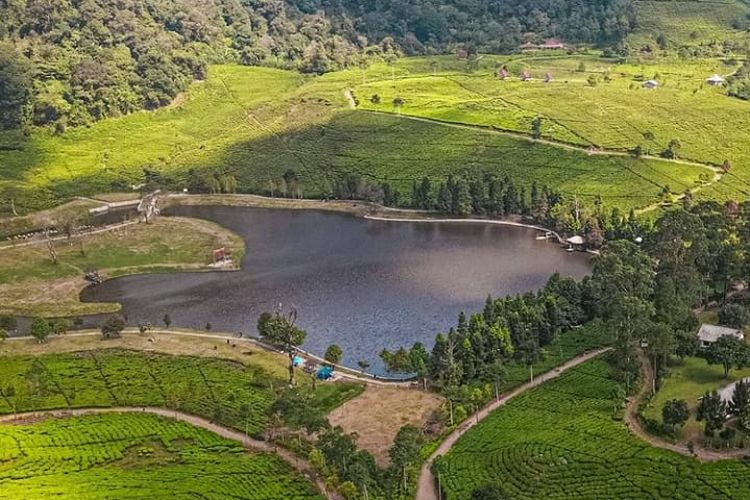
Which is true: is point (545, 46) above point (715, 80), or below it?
above

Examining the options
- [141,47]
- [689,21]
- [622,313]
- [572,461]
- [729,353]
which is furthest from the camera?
[689,21]

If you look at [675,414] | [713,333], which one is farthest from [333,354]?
[713,333]

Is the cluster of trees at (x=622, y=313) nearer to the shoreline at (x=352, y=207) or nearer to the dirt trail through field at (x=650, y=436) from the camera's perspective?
the dirt trail through field at (x=650, y=436)

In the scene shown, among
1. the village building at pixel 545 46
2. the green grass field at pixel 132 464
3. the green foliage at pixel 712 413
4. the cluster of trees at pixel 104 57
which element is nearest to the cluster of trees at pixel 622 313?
the green foliage at pixel 712 413

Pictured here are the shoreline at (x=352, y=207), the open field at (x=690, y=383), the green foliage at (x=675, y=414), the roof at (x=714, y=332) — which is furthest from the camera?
the shoreline at (x=352, y=207)

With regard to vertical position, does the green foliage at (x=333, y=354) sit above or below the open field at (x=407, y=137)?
below

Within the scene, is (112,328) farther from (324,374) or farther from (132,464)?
(132,464)

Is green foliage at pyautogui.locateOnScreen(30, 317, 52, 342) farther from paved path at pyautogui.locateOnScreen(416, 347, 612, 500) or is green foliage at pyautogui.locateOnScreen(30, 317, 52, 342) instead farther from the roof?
the roof
